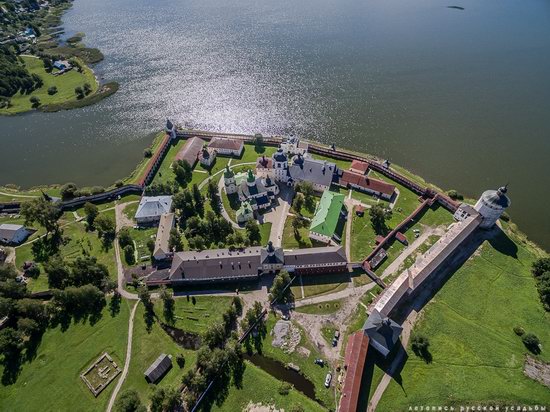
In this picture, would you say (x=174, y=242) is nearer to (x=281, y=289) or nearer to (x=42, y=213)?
(x=281, y=289)

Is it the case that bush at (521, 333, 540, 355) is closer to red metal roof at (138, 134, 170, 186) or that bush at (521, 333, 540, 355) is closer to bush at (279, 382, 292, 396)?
bush at (279, 382, 292, 396)

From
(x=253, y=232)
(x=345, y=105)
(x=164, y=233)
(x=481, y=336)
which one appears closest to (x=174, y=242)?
(x=164, y=233)

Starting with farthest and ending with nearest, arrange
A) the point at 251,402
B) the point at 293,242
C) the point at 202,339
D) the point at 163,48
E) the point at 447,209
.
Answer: the point at 163,48, the point at 447,209, the point at 293,242, the point at 202,339, the point at 251,402

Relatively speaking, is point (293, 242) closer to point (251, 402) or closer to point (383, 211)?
point (383, 211)

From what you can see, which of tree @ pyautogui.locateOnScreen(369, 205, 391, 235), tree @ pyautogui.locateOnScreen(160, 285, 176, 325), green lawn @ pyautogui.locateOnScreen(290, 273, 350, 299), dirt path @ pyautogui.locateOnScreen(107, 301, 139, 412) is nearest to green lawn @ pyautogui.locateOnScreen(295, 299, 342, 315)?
green lawn @ pyautogui.locateOnScreen(290, 273, 350, 299)

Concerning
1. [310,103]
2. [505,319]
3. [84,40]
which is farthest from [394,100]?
[84,40]
